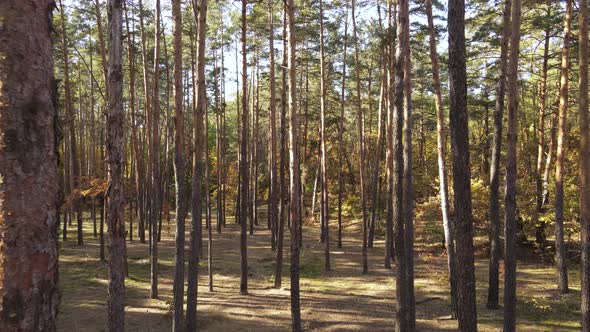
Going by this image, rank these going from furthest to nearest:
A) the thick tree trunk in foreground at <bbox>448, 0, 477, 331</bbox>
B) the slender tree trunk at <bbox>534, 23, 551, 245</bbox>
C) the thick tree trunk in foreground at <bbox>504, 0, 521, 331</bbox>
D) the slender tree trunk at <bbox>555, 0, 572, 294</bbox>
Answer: the slender tree trunk at <bbox>534, 23, 551, 245</bbox>, the slender tree trunk at <bbox>555, 0, 572, 294</bbox>, the thick tree trunk in foreground at <bbox>504, 0, 521, 331</bbox>, the thick tree trunk in foreground at <bbox>448, 0, 477, 331</bbox>

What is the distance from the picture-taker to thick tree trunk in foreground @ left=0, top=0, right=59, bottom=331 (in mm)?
1741

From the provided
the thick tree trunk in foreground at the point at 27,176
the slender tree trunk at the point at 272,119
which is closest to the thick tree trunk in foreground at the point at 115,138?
the thick tree trunk in foreground at the point at 27,176

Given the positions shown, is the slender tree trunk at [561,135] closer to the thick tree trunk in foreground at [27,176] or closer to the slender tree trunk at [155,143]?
the slender tree trunk at [155,143]

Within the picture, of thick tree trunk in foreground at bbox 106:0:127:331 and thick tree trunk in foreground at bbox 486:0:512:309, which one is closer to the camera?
thick tree trunk in foreground at bbox 106:0:127:331

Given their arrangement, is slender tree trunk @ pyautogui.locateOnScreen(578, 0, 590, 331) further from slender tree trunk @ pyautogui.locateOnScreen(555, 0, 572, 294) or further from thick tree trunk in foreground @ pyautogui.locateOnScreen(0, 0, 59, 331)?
thick tree trunk in foreground @ pyautogui.locateOnScreen(0, 0, 59, 331)

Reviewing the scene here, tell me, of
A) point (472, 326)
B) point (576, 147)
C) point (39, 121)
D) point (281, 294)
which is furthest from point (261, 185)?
point (39, 121)

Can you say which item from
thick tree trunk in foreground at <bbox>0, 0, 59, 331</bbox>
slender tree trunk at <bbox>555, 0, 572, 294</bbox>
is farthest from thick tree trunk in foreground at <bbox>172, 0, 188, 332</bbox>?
slender tree trunk at <bbox>555, 0, 572, 294</bbox>

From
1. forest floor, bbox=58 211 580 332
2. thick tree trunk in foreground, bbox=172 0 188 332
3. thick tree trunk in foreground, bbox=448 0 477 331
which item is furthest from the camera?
forest floor, bbox=58 211 580 332

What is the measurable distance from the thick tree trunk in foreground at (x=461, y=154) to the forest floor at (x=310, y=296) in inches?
234

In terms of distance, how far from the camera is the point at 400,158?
9.82m

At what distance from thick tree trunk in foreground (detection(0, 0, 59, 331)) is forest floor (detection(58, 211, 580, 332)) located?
11572mm

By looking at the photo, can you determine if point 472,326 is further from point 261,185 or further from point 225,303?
point 261,185

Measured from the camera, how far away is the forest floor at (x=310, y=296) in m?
12.4

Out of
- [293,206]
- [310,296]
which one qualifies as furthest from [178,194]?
[310,296]
